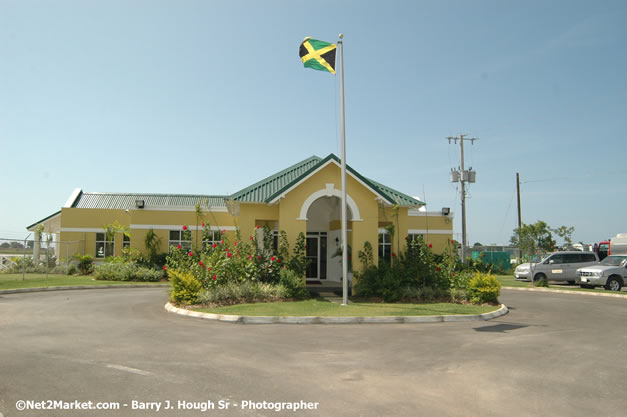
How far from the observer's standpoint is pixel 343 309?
45.9 ft

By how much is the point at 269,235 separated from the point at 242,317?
5.51m

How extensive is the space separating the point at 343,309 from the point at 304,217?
4.80 metres

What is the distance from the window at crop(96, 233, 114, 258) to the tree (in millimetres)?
27333

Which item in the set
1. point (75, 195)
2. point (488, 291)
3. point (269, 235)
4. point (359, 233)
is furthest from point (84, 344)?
point (75, 195)

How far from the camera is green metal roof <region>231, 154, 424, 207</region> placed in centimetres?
1761

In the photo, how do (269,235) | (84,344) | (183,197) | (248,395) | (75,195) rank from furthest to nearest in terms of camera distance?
1. (183,197)
2. (75,195)
3. (269,235)
4. (84,344)
5. (248,395)

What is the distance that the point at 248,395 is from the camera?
19.0 feet

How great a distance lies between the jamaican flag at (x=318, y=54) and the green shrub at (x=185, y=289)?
7.98 m

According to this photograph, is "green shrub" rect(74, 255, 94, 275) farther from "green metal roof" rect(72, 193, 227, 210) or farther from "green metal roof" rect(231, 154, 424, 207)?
"green metal roof" rect(231, 154, 424, 207)

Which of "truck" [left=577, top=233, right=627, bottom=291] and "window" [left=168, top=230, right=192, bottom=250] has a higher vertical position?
"window" [left=168, top=230, right=192, bottom=250]

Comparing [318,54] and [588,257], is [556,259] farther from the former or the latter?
[318,54]

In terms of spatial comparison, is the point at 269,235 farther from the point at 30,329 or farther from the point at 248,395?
A: the point at 248,395

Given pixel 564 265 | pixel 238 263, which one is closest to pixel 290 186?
pixel 238 263

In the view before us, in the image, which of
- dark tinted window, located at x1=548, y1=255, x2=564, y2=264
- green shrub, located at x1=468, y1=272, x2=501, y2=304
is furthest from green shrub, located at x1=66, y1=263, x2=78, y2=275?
dark tinted window, located at x1=548, y1=255, x2=564, y2=264
